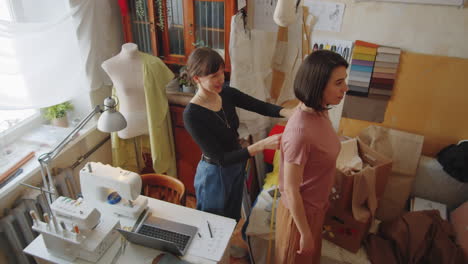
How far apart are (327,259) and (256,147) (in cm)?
99

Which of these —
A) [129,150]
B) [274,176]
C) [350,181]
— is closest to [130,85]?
[129,150]

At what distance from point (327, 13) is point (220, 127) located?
4.04 ft

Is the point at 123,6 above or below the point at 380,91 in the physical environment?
above

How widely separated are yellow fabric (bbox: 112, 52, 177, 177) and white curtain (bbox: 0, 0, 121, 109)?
43 centimetres

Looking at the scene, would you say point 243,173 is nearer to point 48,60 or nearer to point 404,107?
point 404,107

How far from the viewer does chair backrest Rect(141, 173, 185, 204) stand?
2.18 metres

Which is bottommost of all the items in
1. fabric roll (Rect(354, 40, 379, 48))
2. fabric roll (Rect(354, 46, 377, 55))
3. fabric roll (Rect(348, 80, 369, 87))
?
fabric roll (Rect(348, 80, 369, 87))

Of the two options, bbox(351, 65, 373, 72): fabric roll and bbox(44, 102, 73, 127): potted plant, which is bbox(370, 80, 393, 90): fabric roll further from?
bbox(44, 102, 73, 127): potted plant

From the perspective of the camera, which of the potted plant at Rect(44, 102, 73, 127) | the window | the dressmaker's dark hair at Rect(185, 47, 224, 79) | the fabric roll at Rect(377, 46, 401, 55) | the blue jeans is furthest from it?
the potted plant at Rect(44, 102, 73, 127)

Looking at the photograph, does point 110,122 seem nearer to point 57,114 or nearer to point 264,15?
point 57,114

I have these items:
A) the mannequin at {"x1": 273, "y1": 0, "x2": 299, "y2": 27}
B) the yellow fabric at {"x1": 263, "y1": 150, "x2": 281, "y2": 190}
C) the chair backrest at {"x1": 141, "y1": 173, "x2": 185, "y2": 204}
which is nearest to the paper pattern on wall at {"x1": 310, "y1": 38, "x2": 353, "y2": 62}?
the mannequin at {"x1": 273, "y1": 0, "x2": 299, "y2": 27}

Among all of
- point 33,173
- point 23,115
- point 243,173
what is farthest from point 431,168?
point 23,115

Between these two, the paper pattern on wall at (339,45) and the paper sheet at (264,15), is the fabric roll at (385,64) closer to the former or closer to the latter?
the paper pattern on wall at (339,45)

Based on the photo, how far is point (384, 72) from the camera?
7.64 feet
